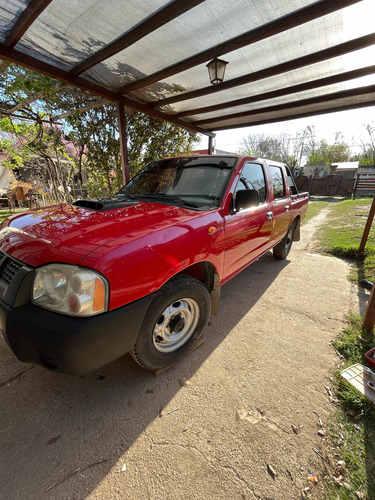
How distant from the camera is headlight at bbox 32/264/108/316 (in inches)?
51.2

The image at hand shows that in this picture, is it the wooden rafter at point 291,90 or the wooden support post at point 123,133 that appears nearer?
the wooden rafter at point 291,90

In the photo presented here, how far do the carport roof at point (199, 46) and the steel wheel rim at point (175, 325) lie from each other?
10.6 ft

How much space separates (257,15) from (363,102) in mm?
4397

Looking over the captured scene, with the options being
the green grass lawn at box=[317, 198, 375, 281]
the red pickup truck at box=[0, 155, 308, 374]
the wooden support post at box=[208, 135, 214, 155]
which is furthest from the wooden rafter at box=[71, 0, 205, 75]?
the wooden support post at box=[208, 135, 214, 155]

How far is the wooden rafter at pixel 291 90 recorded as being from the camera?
159 inches

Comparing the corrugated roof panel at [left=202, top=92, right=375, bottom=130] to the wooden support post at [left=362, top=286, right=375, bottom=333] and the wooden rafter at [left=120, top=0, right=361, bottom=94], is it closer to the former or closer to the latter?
the wooden rafter at [left=120, top=0, right=361, bottom=94]

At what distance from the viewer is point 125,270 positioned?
4.57 ft

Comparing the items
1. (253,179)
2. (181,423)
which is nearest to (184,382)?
(181,423)

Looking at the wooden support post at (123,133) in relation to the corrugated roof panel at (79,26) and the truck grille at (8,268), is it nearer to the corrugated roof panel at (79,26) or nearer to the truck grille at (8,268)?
the corrugated roof panel at (79,26)

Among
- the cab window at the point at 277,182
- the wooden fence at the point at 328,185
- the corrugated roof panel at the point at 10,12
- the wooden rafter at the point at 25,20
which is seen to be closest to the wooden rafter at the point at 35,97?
the wooden rafter at the point at 25,20

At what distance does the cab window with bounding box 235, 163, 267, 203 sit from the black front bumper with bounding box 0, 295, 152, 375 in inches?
75.3

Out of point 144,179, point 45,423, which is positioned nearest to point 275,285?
point 144,179

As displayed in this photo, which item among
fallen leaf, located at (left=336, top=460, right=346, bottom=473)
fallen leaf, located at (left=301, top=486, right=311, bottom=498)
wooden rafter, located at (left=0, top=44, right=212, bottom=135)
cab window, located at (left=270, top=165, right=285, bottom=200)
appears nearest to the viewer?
fallen leaf, located at (left=301, top=486, right=311, bottom=498)

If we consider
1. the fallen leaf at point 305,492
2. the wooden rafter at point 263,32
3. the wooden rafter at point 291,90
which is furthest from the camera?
the wooden rafter at point 291,90
